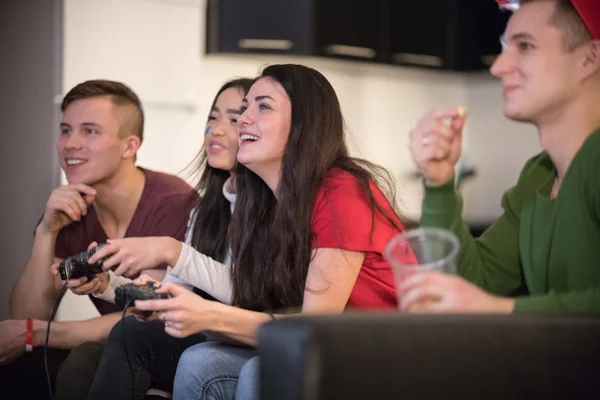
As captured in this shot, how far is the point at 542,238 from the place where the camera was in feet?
4.09

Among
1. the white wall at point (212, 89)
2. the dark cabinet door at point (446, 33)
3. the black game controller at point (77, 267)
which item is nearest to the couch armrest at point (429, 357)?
the black game controller at point (77, 267)

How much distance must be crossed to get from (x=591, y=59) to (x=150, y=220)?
1.28m

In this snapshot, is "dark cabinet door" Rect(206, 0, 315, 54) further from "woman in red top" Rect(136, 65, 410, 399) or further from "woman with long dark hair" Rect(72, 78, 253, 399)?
"woman in red top" Rect(136, 65, 410, 399)

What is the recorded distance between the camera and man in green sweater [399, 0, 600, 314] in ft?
3.76

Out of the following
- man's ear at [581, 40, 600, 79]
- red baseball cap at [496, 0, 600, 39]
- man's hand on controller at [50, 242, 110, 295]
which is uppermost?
red baseball cap at [496, 0, 600, 39]

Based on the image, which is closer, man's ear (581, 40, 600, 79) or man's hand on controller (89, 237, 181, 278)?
man's ear (581, 40, 600, 79)

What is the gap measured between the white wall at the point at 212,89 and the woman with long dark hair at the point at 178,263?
912 mm

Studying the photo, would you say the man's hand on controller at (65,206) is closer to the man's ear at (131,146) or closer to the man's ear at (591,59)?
the man's ear at (131,146)

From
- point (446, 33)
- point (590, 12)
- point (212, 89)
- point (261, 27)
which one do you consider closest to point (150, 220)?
point (590, 12)

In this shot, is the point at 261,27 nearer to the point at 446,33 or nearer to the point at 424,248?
the point at 446,33

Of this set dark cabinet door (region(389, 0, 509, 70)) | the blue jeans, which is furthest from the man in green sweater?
dark cabinet door (region(389, 0, 509, 70))

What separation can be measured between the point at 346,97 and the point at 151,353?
2338 millimetres

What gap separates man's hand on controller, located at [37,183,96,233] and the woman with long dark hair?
0.23m

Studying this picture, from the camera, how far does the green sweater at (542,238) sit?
1154 millimetres
